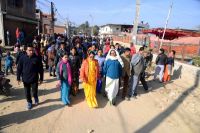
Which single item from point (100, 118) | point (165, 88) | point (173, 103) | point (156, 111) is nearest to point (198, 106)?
point (173, 103)

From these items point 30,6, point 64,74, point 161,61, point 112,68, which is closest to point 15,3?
point 30,6

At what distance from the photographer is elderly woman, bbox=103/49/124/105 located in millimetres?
8242

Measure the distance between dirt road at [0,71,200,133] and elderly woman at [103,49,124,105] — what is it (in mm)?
438

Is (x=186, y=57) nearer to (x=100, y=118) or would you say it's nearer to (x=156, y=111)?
(x=156, y=111)

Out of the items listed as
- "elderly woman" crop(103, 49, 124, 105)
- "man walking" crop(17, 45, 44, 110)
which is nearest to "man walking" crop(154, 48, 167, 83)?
"elderly woman" crop(103, 49, 124, 105)

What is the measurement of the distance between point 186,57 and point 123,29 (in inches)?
2204

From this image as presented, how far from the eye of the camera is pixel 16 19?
2431cm

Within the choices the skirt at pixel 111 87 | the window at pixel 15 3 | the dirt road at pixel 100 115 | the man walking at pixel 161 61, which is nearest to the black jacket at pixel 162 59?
the man walking at pixel 161 61

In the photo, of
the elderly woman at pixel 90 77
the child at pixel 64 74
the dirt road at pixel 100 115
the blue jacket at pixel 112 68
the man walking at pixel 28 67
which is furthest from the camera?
the blue jacket at pixel 112 68

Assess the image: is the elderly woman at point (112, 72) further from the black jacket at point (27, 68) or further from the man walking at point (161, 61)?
the man walking at point (161, 61)

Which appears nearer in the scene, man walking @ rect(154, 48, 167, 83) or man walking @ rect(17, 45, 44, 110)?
man walking @ rect(17, 45, 44, 110)

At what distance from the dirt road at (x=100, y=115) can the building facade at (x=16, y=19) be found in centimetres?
1371

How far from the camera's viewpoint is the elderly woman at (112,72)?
824 cm

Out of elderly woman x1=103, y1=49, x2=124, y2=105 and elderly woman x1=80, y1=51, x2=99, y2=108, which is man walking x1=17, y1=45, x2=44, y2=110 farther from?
elderly woman x1=103, y1=49, x2=124, y2=105
